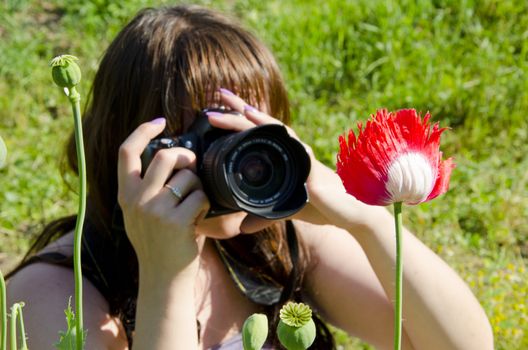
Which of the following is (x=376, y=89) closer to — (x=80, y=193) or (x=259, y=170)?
(x=259, y=170)

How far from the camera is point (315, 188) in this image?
41.6 inches

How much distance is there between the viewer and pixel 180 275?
0.95 m

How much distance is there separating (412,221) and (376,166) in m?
1.63

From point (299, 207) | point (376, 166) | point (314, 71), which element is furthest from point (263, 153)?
point (314, 71)

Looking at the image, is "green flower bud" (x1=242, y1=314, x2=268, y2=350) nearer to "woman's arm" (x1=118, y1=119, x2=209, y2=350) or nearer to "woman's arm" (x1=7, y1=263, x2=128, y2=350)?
"woman's arm" (x1=118, y1=119, x2=209, y2=350)

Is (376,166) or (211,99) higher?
(376,166)

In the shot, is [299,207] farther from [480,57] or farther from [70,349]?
[480,57]

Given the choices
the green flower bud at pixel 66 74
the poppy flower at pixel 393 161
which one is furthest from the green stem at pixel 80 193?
the poppy flower at pixel 393 161

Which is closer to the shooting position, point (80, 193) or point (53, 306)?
point (80, 193)

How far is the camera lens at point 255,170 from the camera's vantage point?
3.17 feet

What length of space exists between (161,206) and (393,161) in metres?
0.50

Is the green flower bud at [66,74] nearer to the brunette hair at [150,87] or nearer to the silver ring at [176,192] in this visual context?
the silver ring at [176,192]

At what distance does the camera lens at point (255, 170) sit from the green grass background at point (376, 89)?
900 mm

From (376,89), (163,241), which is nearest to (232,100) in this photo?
(163,241)
